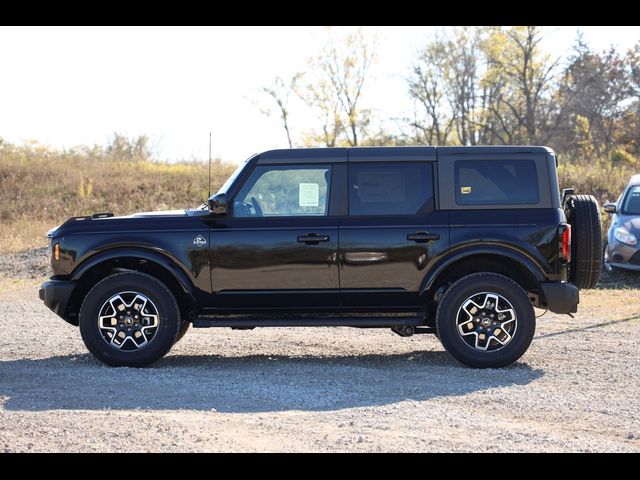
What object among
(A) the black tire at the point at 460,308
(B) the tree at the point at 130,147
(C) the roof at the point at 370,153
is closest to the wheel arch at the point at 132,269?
(C) the roof at the point at 370,153

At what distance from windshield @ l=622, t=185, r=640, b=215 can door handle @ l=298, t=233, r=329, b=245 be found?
30.6 ft

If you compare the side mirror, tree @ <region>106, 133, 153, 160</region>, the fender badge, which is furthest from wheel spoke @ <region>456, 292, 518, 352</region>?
tree @ <region>106, 133, 153, 160</region>

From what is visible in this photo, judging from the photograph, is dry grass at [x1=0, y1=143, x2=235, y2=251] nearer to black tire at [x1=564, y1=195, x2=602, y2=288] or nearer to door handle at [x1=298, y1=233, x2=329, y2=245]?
door handle at [x1=298, y1=233, x2=329, y2=245]

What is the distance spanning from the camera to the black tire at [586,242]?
919cm

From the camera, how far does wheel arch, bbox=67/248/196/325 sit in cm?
914

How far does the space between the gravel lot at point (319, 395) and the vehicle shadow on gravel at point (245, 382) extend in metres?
0.02

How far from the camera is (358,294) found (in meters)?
9.09

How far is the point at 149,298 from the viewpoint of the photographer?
357 inches

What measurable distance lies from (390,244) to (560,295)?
1593 millimetres

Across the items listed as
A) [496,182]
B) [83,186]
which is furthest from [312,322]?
[83,186]

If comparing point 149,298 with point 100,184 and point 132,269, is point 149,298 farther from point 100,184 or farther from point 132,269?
point 100,184

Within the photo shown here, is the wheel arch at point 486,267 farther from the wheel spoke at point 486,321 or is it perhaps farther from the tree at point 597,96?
the tree at point 597,96

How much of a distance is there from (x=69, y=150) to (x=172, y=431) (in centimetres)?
3180
